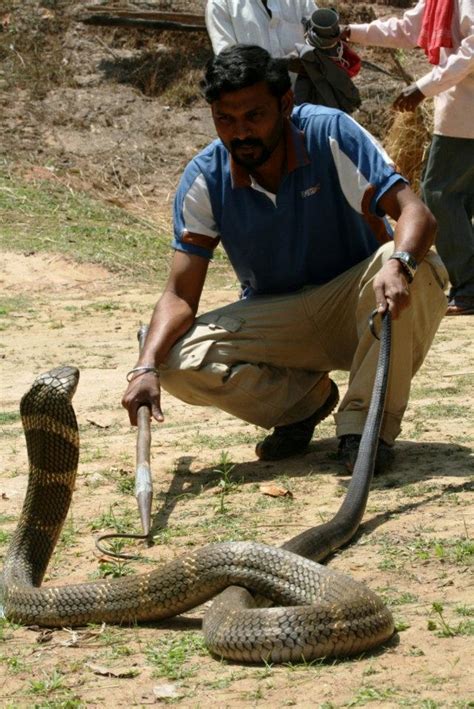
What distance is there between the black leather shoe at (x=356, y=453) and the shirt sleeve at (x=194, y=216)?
1.00 meters

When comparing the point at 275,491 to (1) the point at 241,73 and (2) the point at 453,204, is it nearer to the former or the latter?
(1) the point at 241,73

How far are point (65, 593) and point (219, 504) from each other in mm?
1212

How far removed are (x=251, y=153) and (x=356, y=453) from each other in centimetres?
128

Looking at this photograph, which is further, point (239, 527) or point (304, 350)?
point (304, 350)

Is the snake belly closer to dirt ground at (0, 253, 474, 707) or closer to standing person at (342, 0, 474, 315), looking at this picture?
dirt ground at (0, 253, 474, 707)

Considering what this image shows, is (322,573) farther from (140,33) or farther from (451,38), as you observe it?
(140,33)

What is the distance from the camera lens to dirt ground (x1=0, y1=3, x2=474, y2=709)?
333 cm

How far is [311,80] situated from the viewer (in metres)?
→ 7.92

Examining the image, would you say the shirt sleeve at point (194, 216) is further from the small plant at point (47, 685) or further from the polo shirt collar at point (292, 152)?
the small plant at point (47, 685)

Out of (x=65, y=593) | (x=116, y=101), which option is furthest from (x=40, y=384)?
(x=116, y=101)

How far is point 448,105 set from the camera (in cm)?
895

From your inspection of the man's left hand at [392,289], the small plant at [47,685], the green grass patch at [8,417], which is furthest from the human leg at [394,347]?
the small plant at [47,685]

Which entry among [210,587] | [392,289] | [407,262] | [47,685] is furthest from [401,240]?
[47,685]

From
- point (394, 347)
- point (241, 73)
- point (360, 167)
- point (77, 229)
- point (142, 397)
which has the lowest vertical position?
point (77, 229)
